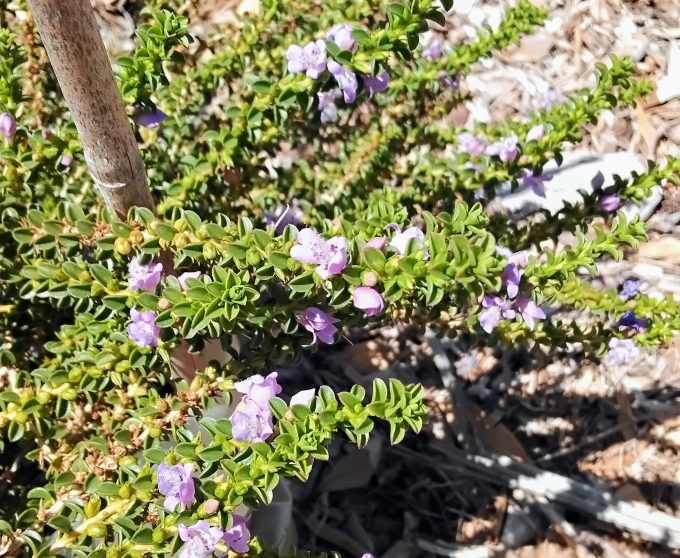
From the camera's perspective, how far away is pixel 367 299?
1086mm

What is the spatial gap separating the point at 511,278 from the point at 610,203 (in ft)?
1.92

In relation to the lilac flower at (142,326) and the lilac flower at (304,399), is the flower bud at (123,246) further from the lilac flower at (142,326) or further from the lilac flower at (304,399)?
the lilac flower at (304,399)

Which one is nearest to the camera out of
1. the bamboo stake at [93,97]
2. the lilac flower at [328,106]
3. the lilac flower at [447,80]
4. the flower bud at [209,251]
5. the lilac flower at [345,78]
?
the bamboo stake at [93,97]

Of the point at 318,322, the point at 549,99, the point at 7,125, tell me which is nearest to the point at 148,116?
the point at 7,125

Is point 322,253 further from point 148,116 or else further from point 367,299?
point 148,116

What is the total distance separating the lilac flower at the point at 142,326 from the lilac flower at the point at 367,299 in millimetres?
362

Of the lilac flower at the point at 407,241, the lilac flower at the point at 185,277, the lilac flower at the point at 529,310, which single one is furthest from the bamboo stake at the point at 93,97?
the lilac flower at the point at 529,310

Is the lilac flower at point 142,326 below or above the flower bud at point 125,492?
above

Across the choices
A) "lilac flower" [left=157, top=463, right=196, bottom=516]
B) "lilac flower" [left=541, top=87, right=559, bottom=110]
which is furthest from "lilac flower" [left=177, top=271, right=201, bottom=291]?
"lilac flower" [left=541, top=87, right=559, bottom=110]

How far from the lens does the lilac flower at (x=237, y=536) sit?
115 centimetres

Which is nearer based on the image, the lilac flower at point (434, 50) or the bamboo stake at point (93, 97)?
the bamboo stake at point (93, 97)

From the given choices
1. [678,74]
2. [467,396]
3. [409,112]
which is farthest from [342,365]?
[678,74]

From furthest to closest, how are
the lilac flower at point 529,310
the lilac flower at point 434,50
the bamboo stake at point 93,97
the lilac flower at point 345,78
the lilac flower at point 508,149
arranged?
the lilac flower at point 434,50 → the lilac flower at point 508,149 → the lilac flower at point 345,78 → the lilac flower at point 529,310 → the bamboo stake at point 93,97

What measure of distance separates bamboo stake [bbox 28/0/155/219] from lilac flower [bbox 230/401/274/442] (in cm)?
45
